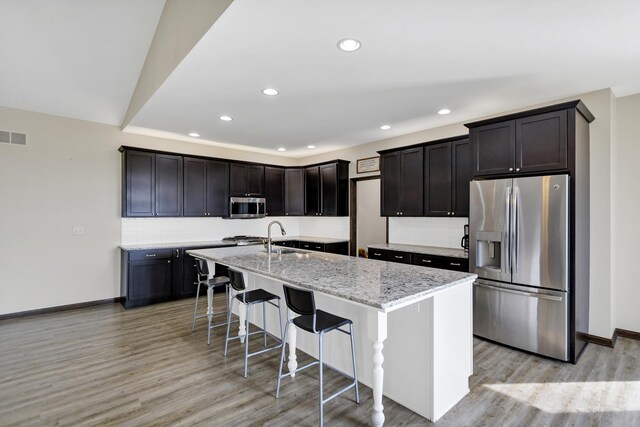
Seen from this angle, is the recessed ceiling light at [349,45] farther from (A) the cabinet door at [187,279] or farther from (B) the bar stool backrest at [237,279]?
(A) the cabinet door at [187,279]

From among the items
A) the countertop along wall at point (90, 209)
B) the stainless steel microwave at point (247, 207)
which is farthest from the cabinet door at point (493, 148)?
the stainless steel microwave at point (247, 207)

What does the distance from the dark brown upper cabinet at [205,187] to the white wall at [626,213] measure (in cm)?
552

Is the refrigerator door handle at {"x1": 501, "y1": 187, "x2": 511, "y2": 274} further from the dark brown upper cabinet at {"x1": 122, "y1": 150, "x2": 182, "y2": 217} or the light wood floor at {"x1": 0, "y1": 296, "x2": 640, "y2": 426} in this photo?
the dark brown upper cabinet at {"x1": 122, "y1": 150, "x2": 182, "y2": 217}

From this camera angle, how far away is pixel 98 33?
129 inches

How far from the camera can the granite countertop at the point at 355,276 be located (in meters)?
1.86

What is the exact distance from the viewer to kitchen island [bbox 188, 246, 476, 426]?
1903mm

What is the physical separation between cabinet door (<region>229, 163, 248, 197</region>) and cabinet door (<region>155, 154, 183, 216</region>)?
92 centimetres

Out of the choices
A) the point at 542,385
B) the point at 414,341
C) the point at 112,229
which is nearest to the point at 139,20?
the point at 112,229

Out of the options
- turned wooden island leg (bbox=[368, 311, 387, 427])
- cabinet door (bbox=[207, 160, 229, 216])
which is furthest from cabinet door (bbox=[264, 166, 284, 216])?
turned wooden island leg (bbox=[368, 311, 387, 427])

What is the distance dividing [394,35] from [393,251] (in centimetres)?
293

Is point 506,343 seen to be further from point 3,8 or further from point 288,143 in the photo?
point 3,8

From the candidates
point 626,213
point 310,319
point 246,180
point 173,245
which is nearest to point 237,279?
point 310,319

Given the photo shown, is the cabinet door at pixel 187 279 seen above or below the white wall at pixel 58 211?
below

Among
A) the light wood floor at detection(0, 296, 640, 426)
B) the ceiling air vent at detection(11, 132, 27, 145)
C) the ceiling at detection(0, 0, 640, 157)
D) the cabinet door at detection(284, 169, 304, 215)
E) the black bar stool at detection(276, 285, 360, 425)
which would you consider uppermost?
the ceiling at detection(0, 0, 640, 157)
